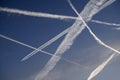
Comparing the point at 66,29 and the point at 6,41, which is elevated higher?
the point at 6,41

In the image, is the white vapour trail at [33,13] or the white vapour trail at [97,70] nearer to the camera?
the white vapour trail at [33,13]

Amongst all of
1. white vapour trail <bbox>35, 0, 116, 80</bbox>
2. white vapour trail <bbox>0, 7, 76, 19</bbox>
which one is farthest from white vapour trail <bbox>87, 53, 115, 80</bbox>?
white vapour trail <bbox>0, 7, 76, 19</bbox>

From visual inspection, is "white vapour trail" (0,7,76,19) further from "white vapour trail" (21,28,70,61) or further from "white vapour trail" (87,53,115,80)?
"white vapour trail" (87,53,115,80)

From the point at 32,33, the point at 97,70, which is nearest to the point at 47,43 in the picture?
the point at 32,33

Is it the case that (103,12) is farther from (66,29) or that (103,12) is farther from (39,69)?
(39,69)

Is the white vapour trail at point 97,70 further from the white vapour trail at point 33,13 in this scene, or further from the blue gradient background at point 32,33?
the white vapour trail at point 33,13

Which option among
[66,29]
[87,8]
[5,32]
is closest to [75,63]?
[66,29]

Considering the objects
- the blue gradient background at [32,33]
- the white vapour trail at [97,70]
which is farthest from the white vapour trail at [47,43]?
the white vapour trail at [97,70]

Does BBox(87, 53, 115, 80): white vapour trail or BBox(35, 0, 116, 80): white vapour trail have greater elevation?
BBox(35, 0, 116, 80): white vapour trail

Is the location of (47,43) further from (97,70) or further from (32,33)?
(97,70)

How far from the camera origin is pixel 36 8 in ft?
4.33

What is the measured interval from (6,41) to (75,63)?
431mm

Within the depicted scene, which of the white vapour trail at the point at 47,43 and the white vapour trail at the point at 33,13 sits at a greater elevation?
the white vapour trail at the point at 33,13

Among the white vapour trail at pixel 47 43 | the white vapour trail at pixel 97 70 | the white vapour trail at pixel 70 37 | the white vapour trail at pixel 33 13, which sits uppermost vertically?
the white vapour trail at pixel 33 13
